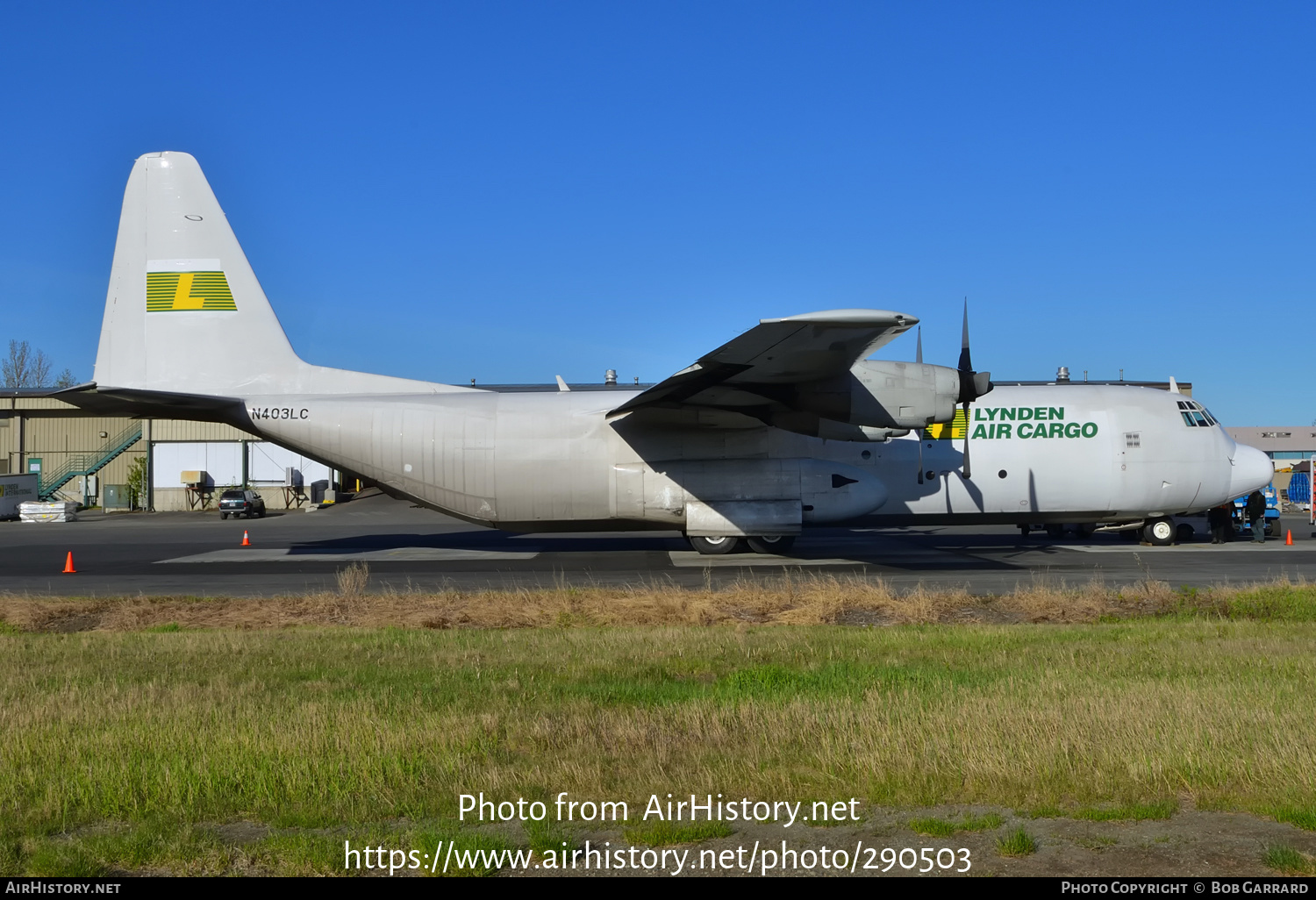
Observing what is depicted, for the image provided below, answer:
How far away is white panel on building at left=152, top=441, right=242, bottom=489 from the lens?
58.3 meters

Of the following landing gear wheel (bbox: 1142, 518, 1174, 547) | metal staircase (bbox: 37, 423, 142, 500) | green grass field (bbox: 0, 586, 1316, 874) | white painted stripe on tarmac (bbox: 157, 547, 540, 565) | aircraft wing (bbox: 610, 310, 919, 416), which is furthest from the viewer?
metal staircase (bbox: 37, 423, 142, 500)

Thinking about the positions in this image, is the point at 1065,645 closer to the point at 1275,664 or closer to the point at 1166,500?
the point at 1275,664

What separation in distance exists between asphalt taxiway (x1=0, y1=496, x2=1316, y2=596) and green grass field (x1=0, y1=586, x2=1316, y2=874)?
23.7ft

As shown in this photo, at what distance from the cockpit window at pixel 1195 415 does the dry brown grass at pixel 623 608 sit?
9703 millimetres

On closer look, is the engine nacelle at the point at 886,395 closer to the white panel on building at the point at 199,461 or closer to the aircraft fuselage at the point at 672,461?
the aircraft fuselage at the point at 672,461

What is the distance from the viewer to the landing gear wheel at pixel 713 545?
23172 mm

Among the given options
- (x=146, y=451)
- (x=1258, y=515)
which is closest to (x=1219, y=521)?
(x=1258, y=515)

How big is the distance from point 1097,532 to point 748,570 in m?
14.9

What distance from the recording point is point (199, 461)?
5847 cm

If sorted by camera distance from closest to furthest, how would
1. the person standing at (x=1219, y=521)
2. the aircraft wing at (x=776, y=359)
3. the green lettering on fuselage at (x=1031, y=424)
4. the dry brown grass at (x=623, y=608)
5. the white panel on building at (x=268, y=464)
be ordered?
1. the dry brown grass at (x=623, y=608)
2. the aircraft wing at (x=776, y=359)
3. the green lettering on fuselage at (x=1031, y=424)
4. the person standing at (x=1219, y=521)
5. the white panel on building at (x=268, y=464)

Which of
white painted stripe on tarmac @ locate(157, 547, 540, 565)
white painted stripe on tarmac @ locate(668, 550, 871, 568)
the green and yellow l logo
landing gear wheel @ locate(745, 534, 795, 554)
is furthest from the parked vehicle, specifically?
landing gear wheel @ locate(745, 534, 795, 554)

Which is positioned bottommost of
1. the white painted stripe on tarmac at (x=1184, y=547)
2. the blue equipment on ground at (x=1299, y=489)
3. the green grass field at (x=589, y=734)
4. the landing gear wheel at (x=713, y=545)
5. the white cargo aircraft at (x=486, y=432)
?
the green grass field at (x=589, y=734)

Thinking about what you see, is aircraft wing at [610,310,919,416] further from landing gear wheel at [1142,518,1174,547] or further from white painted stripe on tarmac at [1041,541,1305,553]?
landing gear wheel at [1142,518,1174,547]

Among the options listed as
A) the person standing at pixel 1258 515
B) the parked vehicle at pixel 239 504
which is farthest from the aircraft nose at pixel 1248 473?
the parked vehicle at pixel 239 504
